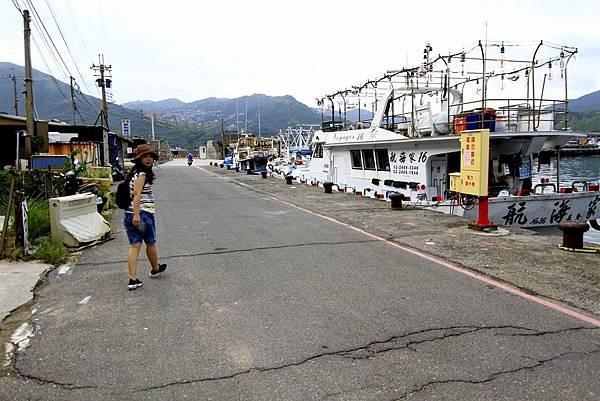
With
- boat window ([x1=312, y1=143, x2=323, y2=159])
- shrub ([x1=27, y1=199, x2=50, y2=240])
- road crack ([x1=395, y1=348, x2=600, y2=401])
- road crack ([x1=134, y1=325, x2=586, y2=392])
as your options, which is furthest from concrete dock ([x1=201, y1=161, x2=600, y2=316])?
boat window ([x1=312, y1=143, x2=323, y2=159])

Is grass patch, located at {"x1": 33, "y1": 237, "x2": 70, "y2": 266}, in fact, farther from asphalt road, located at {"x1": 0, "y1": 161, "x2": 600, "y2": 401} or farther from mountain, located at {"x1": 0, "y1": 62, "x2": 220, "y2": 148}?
mountain, located at {"x1": 0, "y1": 62, "x2": 220, "y2": 148}

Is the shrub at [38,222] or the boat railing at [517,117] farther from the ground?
the boat railing at [517,117]

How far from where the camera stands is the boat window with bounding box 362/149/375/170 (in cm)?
1858

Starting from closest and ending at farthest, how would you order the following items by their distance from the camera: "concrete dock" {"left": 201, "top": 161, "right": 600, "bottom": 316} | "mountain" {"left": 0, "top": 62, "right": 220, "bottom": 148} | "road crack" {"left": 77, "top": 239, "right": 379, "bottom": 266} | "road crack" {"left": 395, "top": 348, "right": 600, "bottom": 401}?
"road crack" {"left": 395, "top": 348, "right": 600, "bottom": 401} < "concrete dock" {"left": 201, "top": 161, "right": 600, "bottom": 316} < "road crack" {"left": 77, "top": 239, "right": 379, "bottom": 266} < "mountain" {"left": 0, "top": 62, "right": 220, "bottom": 148}

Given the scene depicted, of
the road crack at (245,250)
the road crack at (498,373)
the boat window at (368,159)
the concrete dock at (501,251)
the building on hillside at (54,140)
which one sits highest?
the building on hillside at (54,140)

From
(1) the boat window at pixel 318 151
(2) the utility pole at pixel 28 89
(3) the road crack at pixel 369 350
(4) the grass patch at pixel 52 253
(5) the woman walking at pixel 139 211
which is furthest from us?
(1) the boat window at pixel 318 151

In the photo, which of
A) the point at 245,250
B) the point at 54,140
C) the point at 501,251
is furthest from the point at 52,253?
the point at 54,140

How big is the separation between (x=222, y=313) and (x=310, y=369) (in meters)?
1.54

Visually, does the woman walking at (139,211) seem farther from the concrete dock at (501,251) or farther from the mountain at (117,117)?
the mountain at (117,117)

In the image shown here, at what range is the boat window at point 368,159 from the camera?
18578 mm

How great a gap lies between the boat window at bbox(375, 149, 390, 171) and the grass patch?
12.1 meters

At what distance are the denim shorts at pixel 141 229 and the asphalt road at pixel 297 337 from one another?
1.81 feet

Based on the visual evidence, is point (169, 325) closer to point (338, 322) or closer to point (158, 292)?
point (158, 292)

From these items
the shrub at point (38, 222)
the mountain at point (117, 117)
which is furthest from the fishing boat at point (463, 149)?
the mountain at point (117, 117)
